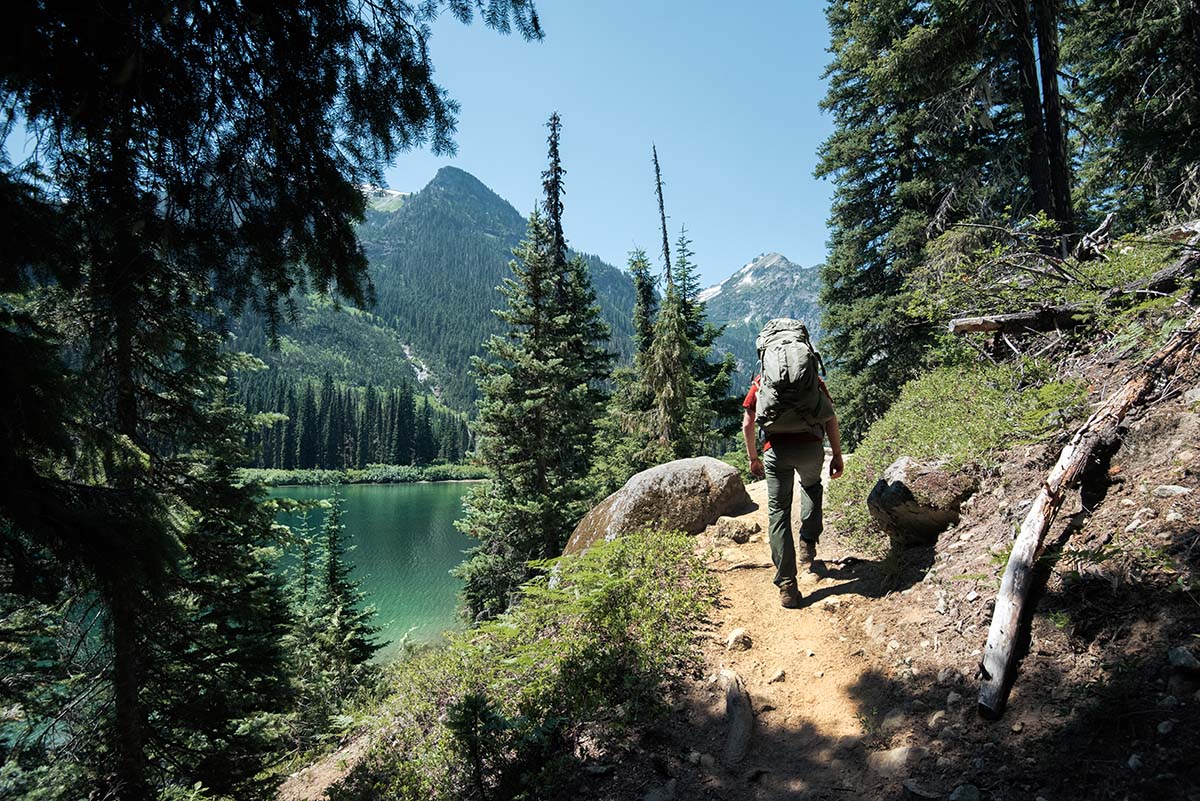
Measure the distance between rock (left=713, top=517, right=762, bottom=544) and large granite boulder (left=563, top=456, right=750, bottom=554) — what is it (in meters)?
0.48

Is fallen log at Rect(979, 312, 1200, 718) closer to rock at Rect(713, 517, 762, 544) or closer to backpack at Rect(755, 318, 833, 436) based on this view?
backpack at Rect(755, 318, 833, 436)

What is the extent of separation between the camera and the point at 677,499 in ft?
25.0

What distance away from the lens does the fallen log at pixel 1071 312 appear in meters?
4.39

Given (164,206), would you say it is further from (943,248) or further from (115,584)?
(943,248)

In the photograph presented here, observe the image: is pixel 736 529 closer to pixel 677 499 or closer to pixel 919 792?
pixel 677 499

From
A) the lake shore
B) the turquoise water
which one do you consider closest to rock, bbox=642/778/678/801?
the turquoise water

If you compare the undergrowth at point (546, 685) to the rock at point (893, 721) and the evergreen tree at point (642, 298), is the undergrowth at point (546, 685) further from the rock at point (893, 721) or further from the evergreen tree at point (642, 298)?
the evergreen tree at point (642, 298)

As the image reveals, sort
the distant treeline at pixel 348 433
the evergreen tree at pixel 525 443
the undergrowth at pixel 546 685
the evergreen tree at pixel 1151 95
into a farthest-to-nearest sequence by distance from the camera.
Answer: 1. the distant treeline at pixel 348 433
2. the evergreen tree at pixel 525 443
3. the evergreen tree at pixel 1151 95
4. the undergrowth at pixel 546 685

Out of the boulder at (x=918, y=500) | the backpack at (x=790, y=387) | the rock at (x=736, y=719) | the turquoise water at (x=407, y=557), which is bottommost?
the turquoise water at (x=407, y=557)

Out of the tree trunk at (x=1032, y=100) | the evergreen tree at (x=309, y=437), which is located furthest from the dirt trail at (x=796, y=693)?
the evergreen tree at (x=309, y=437)

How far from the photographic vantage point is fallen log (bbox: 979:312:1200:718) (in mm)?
2590

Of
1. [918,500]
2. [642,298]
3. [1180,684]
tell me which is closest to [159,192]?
[1180,684]

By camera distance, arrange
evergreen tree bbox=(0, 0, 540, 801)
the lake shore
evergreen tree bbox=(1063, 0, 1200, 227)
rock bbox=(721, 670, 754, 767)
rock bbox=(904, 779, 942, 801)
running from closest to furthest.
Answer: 1. evergreen tree bbox=(0, 0, 540, 801)
2. rock bbox=(904, 779, 942, 801)
3. rock bbox=(721, 670, 754, 767)
4. evergreen tree bbox=(1063, 0, 1200, 227)
5. the lake shore

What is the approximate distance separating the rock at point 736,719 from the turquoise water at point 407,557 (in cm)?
1691
